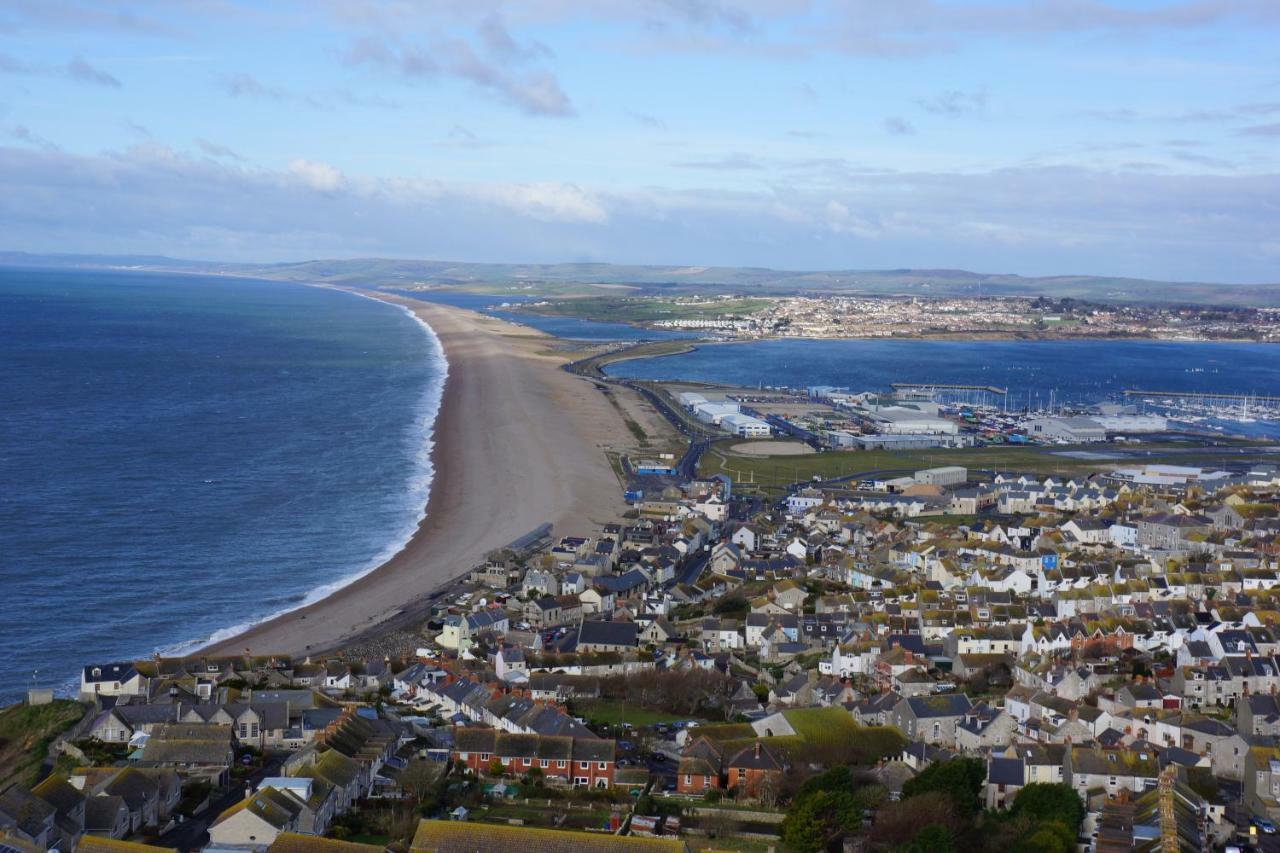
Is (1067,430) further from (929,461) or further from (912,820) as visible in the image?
(912,820)

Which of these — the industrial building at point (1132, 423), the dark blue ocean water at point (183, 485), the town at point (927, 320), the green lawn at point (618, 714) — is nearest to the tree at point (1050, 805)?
the green lawn at point (618, 714)

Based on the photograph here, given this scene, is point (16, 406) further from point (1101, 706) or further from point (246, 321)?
point (246, 321)

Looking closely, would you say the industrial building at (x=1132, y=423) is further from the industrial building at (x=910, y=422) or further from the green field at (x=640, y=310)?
the green field at (x=640, y=310)

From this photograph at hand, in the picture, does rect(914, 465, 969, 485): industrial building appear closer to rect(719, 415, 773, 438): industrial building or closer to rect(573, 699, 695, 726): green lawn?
rect(719, 415, 773, 438): industrial building

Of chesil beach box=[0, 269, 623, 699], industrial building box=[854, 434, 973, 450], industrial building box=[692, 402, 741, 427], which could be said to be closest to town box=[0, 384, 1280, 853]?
chesil beach box=[0, 269, 623, 699]

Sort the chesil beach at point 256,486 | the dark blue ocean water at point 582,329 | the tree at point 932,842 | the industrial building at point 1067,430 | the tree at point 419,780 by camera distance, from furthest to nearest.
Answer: the dark blue ocean water at point 582,329 < the industrial building at point 1067,430 < the chesil beach at point 256,486 < the tree at point 419,780 < the tree at point 932,842

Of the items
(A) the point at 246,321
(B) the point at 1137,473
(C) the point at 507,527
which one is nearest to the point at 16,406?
(C) the point at 507,527
